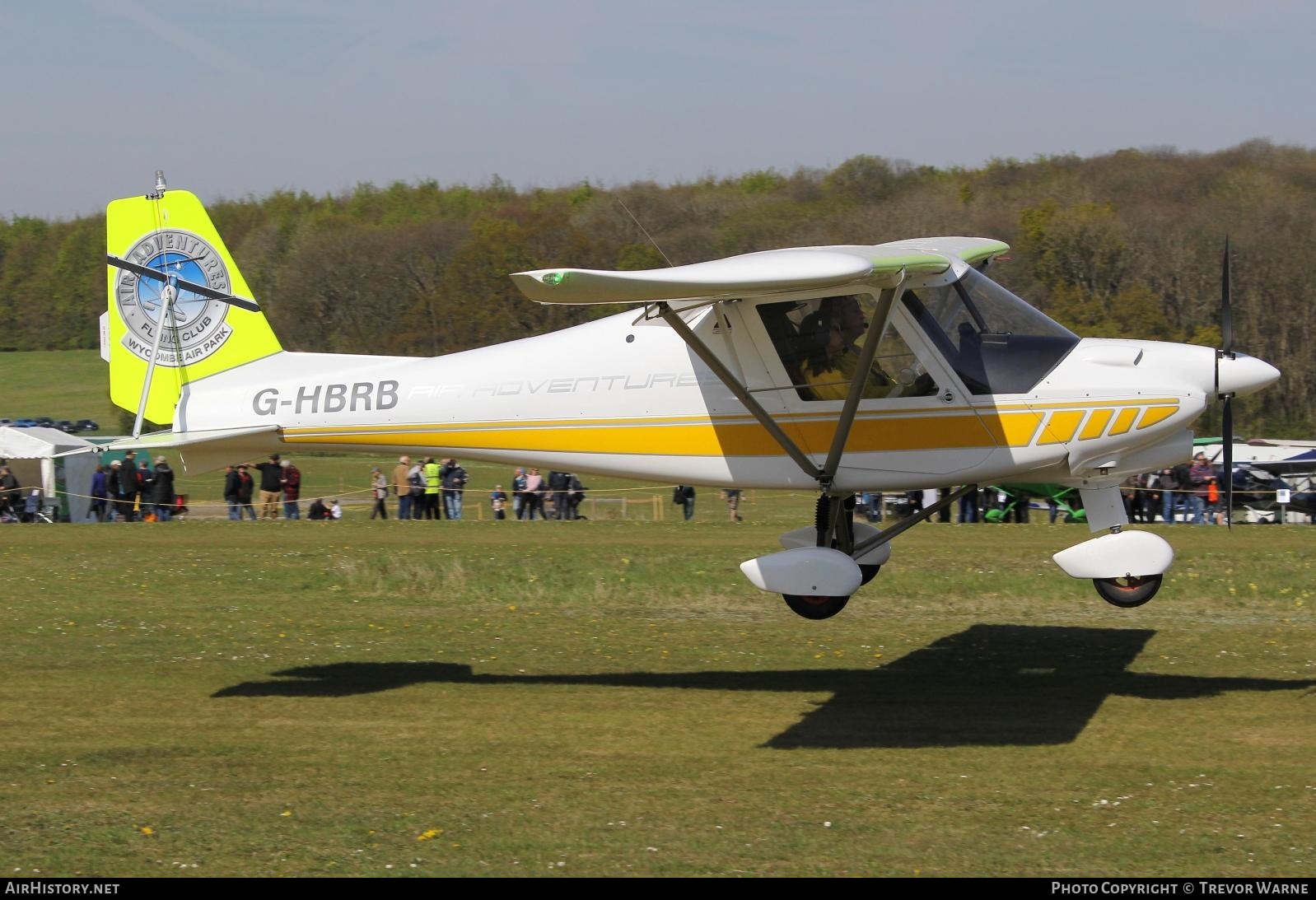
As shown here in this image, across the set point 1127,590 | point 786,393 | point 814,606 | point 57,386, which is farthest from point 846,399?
point 57,386

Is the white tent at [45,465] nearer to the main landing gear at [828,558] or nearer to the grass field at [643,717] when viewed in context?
the grass field at [643,717]

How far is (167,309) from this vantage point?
12375mm

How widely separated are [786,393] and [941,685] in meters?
2.90

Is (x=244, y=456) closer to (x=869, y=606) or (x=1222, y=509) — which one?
(x=869, y=606)

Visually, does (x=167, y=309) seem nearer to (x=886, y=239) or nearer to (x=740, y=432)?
(x=740, y=432)

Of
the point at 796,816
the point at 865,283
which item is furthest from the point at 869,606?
the point at 796,816

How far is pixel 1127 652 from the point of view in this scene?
40.8 feet

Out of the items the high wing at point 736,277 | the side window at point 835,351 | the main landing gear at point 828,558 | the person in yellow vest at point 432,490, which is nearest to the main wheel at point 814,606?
the main landing gear at point 828,558

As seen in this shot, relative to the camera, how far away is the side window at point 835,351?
10.2 meters

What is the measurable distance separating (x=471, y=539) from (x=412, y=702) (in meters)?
9.41

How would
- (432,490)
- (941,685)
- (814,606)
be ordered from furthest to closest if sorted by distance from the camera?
(432,490) → (941,685) → (814,606)

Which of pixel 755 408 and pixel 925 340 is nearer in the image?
pixel 925 340

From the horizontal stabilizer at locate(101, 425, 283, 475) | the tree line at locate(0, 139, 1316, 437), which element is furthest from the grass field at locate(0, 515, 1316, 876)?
the tree line at locate(0, 139, 1316, 437)

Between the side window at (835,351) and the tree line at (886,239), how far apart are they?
31482 millimetres
